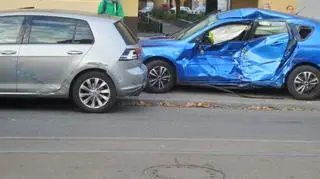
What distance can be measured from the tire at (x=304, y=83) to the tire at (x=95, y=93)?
3868 millimetres

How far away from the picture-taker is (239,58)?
12.3 meters

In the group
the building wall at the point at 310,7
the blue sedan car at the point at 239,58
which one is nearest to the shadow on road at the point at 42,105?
the blue sedan car at the point at 239,58

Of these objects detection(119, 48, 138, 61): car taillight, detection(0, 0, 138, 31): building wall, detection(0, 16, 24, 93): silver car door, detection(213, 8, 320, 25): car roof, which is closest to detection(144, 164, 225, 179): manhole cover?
detection(119, 48, 138, 61): car taillight

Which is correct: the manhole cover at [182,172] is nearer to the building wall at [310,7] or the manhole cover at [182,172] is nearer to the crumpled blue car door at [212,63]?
the crumpled blue car door at [212,63]

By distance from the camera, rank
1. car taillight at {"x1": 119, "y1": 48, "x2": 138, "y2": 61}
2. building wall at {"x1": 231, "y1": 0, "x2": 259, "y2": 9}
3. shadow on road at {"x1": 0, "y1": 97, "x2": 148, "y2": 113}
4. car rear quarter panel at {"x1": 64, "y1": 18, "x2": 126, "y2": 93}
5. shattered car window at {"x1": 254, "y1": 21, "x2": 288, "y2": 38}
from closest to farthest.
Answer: car rear quarter panel at {"x1": 64, "y1": 18, "x2": 126, "y2": 93}, car taillight at {"x1": 119, "y1": 48, "x2": 138, "y2": 61}, shadow on road at {"x1": 0, "y1": 97, "x2": 148, "y2": 113}, shattered car window at {"x1": 254, "y1": 21, "x2": 288, "y2": 38}, building wall at {"x1": 231, "y1": 0, "x2": 259, "y2": 9}

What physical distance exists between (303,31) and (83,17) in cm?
448

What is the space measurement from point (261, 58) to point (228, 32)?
0.79 meters

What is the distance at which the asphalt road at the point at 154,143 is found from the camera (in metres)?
6.63

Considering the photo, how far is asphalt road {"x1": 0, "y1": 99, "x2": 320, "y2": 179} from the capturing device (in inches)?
261

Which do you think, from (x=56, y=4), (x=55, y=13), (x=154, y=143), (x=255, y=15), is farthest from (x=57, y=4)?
(x=154, y=143)

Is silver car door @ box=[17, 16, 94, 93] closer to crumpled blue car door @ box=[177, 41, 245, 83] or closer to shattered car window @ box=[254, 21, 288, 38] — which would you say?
crumpled blue car door @ box=[177, 41, 245, 83]

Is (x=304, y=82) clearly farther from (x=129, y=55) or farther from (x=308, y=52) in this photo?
(x=129, y=55)

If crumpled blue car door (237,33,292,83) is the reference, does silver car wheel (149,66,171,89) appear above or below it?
below

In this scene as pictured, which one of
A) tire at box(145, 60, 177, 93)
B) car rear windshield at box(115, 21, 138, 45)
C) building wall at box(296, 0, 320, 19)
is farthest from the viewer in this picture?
building wall at box(296, 0, 320, 19)
